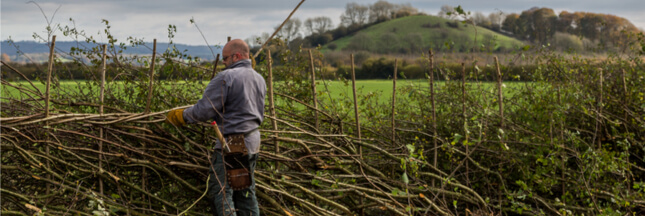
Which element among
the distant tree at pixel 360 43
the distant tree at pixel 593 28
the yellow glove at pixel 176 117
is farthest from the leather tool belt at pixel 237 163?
the distant tree at pixel 360 43

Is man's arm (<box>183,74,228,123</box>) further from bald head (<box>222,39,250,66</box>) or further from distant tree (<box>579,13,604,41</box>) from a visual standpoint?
distant tree (<box>579,13,604,41</box>)

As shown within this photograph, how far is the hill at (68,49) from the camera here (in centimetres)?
579

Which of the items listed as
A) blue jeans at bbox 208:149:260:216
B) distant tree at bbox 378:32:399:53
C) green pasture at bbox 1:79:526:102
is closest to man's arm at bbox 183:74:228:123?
blue jeans at bbox 208:149:260:216

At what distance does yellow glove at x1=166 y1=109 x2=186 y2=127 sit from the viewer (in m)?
4.47

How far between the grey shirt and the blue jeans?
18cm

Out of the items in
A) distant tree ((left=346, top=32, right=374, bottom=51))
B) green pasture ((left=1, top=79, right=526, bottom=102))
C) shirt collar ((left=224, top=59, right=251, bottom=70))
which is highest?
distant tree ((left=346, top=32, right=374, bottom=51))

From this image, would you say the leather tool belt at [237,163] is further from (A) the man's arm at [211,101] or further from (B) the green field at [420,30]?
(B) the green field at [420,30]

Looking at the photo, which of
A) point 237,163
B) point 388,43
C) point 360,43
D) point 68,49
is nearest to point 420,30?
point 388,43

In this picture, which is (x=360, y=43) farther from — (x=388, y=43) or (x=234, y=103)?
(x=234, y=103)

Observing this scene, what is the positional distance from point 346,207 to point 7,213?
307 centimetres

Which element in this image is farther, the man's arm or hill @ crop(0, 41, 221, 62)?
hill @ crop(0, 41, 221, 62)

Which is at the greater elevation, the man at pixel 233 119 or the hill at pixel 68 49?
the hill at pixel 68 49

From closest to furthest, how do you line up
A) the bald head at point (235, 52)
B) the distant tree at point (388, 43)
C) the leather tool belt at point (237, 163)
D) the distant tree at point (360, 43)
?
the leather tool belt at point (237, 163), the bald head at point (235, 52), the distant tree at point (388, 43), the distant tree at point (360, 43)

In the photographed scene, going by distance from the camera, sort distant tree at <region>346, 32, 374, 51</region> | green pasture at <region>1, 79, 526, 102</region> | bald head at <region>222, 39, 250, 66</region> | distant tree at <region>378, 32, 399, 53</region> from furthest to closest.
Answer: distant tree at <region>346, 32, 374, 51</region> < distant tree at <region>378, 32, 399, 53</region> < green pasture at <region>1, 79, 526, 102</region> < bald head at <region>222, 39, 250, 66</region>
